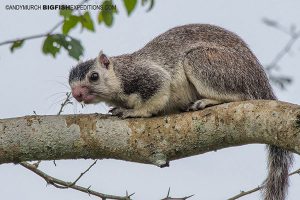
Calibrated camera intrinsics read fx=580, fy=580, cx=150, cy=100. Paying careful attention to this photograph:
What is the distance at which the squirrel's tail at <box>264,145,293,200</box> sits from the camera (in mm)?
4902

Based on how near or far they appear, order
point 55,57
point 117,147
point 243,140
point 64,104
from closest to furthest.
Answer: point 55,57 → point 243,140 → point 117,147 → point 64,104

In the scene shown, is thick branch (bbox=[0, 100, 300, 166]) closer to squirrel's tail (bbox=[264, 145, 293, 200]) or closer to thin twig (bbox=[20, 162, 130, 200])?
thin twig (bbox=[20, 162, 130, 200])

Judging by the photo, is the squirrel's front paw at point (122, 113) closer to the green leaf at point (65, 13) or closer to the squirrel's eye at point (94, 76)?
the squirrel's eye at point (94, 76)

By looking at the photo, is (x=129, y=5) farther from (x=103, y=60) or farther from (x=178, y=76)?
(x=103, y=60)

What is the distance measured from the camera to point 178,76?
19.5 ft

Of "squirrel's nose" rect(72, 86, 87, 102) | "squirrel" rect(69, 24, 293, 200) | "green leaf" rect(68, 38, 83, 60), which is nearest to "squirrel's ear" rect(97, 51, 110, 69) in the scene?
"squirrel" rect(69, 24, 293, 200)

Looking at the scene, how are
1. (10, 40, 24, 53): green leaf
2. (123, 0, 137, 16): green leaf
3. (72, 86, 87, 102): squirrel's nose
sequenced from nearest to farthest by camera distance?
(123, 0, 137, 16): green leaf < (10, 40, 24, 53): green leaf < (72, 86, 87, 102): squirrel's nose

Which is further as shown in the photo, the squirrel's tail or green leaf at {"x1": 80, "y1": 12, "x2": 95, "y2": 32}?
the squirrel's tail

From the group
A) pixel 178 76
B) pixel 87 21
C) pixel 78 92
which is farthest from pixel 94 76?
pixel 87 21

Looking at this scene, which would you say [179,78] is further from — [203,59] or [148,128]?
[148,128]

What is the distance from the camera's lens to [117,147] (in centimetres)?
450

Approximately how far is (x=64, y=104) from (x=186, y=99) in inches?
48.5

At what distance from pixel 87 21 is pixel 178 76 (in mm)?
2050

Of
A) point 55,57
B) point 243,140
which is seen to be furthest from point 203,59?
point 55,57
